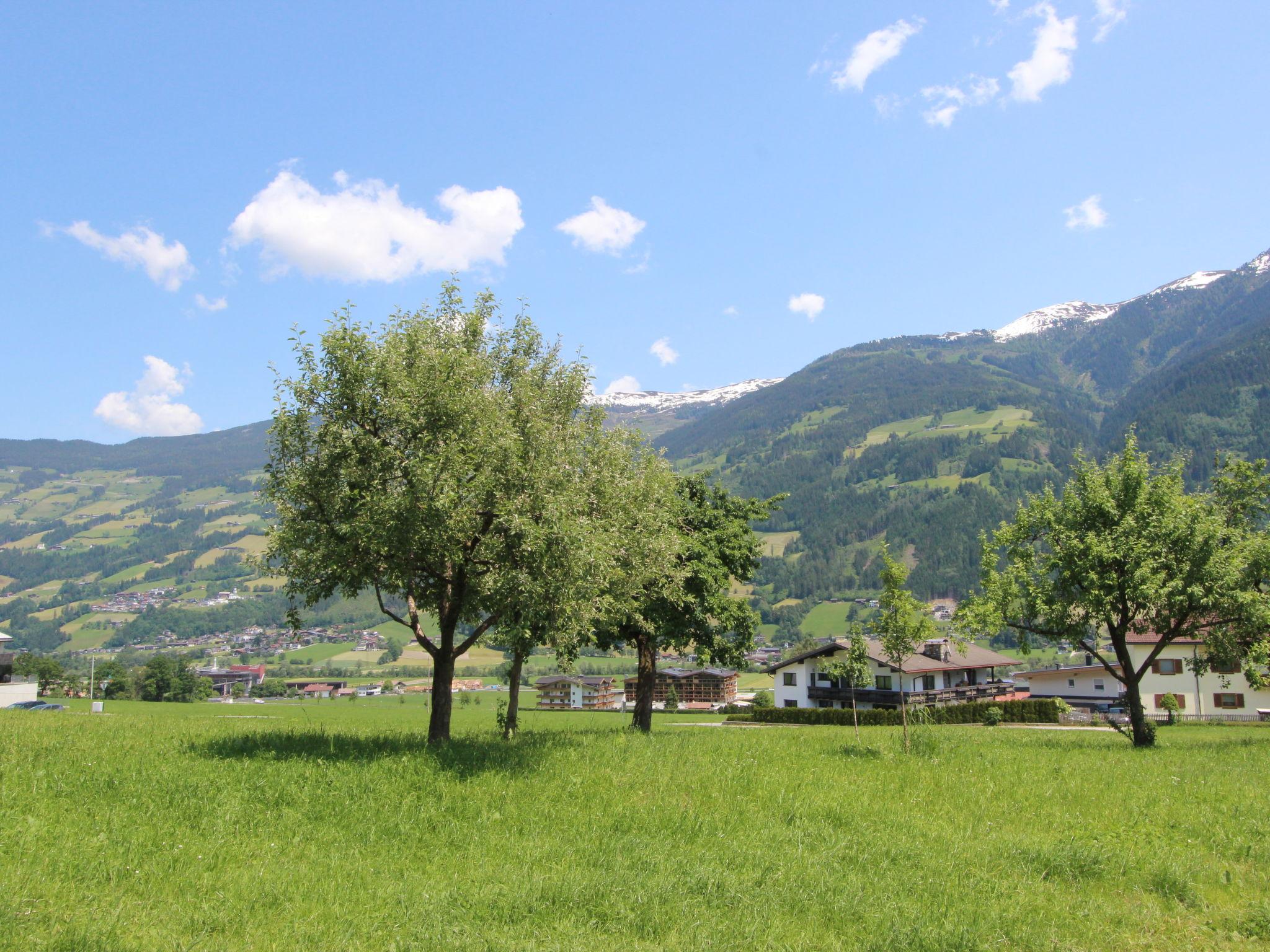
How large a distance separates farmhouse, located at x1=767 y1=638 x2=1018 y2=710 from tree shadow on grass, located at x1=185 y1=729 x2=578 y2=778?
213 ft

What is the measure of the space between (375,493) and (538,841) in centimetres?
857

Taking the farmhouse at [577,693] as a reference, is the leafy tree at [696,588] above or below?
above

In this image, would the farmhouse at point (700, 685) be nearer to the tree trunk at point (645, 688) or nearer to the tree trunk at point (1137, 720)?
the tree trunk at point (645, 688)

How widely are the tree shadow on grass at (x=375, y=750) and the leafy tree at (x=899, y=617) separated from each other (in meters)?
9.99

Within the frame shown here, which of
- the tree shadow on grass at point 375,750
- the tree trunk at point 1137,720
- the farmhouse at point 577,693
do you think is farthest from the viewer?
the farmhouse at point 577,693

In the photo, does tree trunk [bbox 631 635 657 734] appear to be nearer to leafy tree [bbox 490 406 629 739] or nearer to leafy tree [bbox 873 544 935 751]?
leafy tree [bbox 490 406 629 739]

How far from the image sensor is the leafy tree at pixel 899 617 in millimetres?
23047

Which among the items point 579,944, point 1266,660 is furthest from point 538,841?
point 1266,660

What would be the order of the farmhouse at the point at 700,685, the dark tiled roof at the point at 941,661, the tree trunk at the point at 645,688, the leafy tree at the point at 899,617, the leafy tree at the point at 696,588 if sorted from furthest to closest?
the farmhouse at the point at 700,685 → the dark tiled roof at the point at 941,661 → the tree trunk at the point at 645,688 → the leafy tree at the point at 696,588 → the leafy tree at the point at 899,617

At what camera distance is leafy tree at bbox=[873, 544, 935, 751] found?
75.6 ft

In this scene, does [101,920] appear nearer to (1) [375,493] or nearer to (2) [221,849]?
(2) [221,849]

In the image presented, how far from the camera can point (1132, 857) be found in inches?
509

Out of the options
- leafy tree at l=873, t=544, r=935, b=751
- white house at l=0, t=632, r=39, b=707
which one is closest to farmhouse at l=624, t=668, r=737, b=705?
white house at l=0, t=632, r=39, b=707

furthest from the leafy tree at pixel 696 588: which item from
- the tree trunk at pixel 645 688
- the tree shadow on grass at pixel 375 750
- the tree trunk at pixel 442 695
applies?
the tree shadow on grass at pixel 375 750
